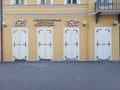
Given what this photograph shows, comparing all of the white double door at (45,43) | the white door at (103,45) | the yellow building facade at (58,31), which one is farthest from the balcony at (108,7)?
the white double door at (45,43)

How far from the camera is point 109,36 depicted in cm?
2289

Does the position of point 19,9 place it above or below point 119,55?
above

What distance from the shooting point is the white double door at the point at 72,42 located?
23047 mm

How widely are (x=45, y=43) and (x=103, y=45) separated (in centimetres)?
362

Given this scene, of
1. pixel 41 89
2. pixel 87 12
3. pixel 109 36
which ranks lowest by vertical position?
pixel 41 89

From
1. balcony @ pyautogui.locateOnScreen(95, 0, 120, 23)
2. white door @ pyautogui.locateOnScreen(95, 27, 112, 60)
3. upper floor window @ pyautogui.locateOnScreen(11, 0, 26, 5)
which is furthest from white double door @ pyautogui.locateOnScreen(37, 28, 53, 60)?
balcony @ pyautogui.locateOnScreen(95, 0, 120, 23)

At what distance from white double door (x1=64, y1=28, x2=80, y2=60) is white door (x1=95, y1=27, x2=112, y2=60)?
3.89ft

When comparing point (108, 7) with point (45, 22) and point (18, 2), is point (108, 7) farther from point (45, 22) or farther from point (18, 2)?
point (18, 2)

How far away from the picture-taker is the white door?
22.9m

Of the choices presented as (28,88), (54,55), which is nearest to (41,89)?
(28,88)

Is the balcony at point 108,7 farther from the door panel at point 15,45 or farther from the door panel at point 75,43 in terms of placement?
the door panel at point 15,45

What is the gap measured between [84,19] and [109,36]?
1878 millimetres

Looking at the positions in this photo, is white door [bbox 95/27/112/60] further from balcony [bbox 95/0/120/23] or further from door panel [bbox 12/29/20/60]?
door panel [bbox 12/29/20/60]

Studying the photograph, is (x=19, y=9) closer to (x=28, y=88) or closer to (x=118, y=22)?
(x=118, y=22)
